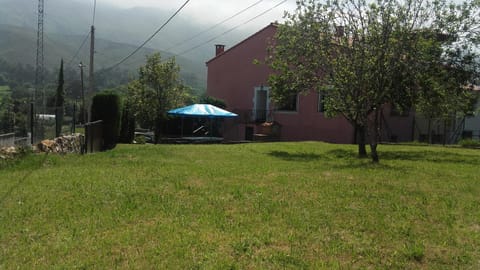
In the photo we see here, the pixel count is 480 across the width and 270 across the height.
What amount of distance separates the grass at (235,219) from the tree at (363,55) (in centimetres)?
424

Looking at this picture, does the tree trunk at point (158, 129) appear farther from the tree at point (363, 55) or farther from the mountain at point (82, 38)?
the mountain at point (82, 38)

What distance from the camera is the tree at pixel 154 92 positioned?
2805cm

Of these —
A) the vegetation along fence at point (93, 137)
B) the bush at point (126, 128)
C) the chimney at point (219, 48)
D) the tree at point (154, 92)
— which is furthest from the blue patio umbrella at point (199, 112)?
the chimney at point (219, 48)

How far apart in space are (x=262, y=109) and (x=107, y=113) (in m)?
13.9

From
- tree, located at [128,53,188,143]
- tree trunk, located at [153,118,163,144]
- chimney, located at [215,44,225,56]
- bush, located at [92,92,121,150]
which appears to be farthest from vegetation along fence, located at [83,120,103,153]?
chimney, located at [215,44,225,56]

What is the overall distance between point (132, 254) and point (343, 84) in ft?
34.1

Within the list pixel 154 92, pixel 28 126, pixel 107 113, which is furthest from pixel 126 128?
pixel 28 126

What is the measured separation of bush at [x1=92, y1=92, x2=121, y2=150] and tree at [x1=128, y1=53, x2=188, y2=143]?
10603 millimetres

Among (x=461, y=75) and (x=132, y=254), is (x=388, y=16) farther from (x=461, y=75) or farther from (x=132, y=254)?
(x=132, y=254)

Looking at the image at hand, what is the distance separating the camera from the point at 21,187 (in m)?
7.52

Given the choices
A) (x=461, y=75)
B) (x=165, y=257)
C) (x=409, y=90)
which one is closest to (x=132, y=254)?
(x=165, y=257)

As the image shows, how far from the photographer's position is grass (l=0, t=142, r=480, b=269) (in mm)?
4383

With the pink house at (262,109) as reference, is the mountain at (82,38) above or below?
above

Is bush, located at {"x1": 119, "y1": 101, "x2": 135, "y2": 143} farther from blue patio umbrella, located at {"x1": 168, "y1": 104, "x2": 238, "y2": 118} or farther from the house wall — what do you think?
the house wall
